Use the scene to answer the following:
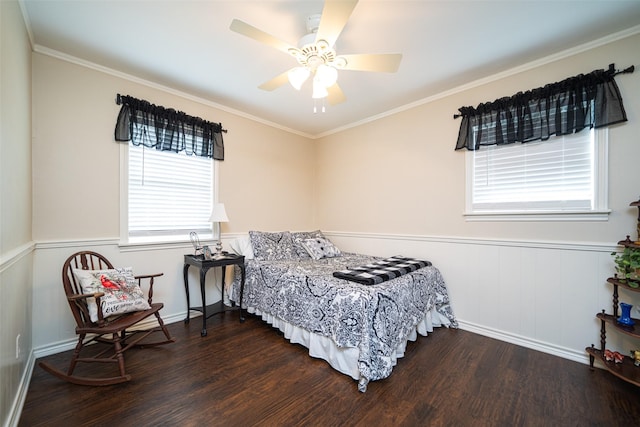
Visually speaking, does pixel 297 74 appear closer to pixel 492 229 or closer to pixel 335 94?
pixel 335 94

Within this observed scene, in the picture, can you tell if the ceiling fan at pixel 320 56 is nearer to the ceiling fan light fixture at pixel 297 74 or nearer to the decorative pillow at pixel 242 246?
the ceiling fan light fixture at pixel 297 74

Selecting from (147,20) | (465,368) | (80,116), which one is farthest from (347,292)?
(80,116)

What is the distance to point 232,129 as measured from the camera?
3.53 m

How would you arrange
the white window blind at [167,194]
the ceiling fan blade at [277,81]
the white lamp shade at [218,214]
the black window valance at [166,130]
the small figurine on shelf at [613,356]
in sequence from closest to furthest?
the small figurine on shelf at [613,356] → the ceiling fan blade at [277,81] → the black window valance at [166,130] → the white window blind at [167,194] → the white lamp shade at [218,214]

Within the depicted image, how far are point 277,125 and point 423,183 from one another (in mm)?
2345

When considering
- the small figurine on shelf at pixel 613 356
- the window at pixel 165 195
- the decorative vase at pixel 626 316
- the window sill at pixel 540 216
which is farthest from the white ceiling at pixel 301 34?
the small figurine on shelf at pixel 613 356

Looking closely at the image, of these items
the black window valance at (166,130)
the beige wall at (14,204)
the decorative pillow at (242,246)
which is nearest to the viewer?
the beige wall at (14,204)

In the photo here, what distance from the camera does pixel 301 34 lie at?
209 centimetres

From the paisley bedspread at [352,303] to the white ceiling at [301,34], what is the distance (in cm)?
203

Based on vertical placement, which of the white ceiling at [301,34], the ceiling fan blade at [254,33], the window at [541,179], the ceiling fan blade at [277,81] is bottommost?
the window at [541,179]

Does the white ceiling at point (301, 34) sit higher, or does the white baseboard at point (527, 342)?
the white ceiling at point (301, 34)

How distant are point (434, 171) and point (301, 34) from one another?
205 cm

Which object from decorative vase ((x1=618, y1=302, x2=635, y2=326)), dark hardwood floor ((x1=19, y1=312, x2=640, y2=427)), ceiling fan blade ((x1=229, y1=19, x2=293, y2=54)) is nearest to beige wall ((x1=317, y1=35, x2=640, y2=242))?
decorative vase ((x1=618, y1=302, x2=635, y2=326))

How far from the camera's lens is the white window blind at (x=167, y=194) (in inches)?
110
